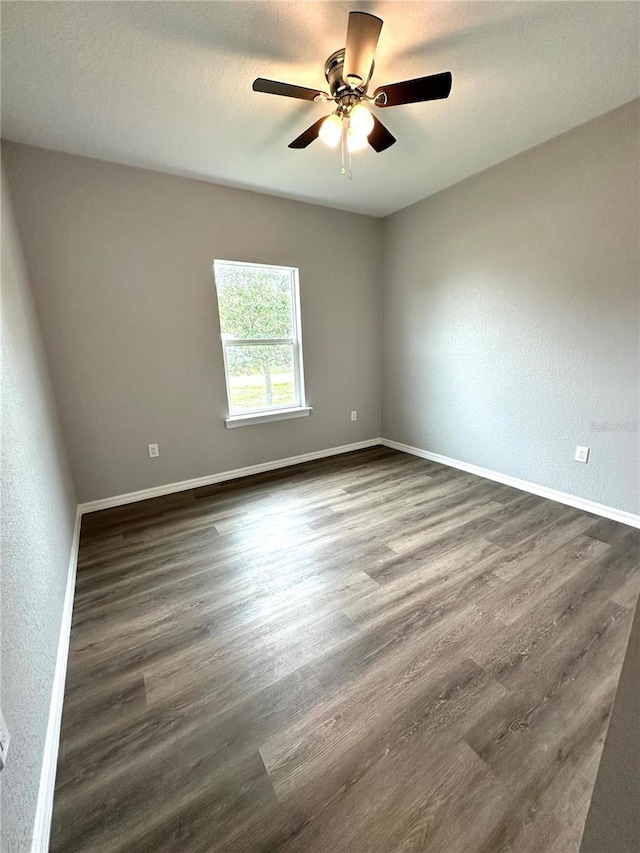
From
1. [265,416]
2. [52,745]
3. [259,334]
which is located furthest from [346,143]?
[52,745]

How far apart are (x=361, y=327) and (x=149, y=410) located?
2370 mm

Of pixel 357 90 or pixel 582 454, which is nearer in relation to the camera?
pixel 357 90

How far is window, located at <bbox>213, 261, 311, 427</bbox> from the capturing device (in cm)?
306

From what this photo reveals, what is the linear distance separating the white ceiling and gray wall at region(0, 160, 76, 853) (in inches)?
30.4

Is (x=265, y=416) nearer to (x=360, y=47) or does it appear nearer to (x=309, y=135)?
(x=309, y=135)

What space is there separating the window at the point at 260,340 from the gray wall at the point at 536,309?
128 cm

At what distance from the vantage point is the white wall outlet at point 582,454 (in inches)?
94.7

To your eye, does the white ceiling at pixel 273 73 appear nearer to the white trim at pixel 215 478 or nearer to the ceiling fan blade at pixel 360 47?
the ceiling fan blade at pixel 360 47

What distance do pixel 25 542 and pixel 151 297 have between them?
210 cm

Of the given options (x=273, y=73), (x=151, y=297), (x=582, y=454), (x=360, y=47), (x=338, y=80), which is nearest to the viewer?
(x=360, y=47)

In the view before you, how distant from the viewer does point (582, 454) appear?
7.96 feet

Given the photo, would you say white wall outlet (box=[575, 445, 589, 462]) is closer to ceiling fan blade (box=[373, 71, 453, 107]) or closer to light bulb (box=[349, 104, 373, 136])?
ceiling fan blade (box=[373, 71, 453, 107])

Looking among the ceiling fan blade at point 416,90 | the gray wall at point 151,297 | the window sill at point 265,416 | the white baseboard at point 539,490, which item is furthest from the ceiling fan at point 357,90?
the white baseboard at point 539,490

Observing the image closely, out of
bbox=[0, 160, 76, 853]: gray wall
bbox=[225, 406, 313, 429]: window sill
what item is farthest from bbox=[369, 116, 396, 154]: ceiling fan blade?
bbox=[225, 406, 313, 429]: window sill
